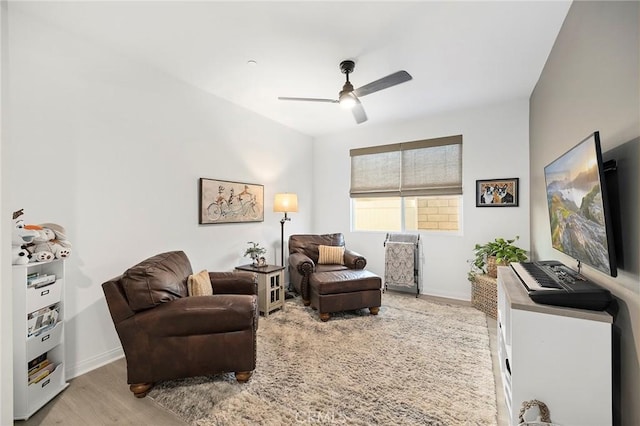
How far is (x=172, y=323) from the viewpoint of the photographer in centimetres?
189

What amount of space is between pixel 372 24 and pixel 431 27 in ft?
1.55

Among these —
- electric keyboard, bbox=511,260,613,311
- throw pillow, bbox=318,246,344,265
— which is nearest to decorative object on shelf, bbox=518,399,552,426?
electric keyboard, bbox=511,260,613,311

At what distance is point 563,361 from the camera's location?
1.35m

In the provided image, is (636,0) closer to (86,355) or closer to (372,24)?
(372,24)

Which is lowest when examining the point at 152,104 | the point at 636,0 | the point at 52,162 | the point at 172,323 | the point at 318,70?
the point at 172,323

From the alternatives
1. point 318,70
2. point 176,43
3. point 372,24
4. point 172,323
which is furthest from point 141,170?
point 372,24

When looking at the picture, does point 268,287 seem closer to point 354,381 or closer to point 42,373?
point 354,381

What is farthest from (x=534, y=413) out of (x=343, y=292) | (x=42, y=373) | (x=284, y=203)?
(x=284, y=203)

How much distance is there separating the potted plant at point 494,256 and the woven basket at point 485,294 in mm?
107

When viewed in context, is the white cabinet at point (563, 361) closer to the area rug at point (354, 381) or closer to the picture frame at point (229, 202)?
the area rug at point (354, 381)

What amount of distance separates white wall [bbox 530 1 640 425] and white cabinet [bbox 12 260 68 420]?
3.24 meters

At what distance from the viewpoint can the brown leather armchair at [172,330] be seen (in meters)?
1.88

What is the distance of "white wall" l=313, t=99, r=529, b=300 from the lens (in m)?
3.61

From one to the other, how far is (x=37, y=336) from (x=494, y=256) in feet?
14.2
